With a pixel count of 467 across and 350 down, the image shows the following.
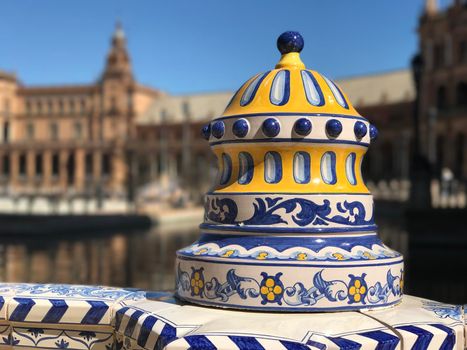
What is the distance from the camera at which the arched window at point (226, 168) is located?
285cm

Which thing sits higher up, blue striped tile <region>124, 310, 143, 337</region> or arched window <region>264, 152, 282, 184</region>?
arched window <region>264, 152, 282, 184</region>

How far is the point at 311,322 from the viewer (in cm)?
230

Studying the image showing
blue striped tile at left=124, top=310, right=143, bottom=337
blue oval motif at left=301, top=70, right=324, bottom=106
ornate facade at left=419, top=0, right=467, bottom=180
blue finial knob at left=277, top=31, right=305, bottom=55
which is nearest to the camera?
blue striped tile at left=124, top=310, right=143, bottom=337

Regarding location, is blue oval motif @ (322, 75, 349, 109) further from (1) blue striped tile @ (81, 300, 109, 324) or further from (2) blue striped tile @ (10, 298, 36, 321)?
(2) blue striped tile @ (10, 298, 36, 321)

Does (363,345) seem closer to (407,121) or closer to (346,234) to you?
(346,234)

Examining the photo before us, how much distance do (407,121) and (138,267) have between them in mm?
47776

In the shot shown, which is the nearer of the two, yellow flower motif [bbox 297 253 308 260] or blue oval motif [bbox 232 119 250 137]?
yellow flower motif [bbox 297 253 308 260]

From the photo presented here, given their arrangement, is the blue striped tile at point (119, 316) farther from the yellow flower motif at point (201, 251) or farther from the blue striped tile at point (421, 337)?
the blue striped tile at point (421, 337)

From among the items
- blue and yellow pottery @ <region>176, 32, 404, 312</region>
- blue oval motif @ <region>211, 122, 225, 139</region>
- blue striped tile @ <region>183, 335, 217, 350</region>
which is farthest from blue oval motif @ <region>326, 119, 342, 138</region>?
blue striped tile @ <region>183, 335, 217, 350</region>

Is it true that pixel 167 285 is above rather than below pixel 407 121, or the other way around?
below

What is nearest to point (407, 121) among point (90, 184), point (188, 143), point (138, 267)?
point (188, 143)

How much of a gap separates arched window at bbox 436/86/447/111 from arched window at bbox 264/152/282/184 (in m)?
50.9

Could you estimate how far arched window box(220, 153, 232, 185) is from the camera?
9.36ft

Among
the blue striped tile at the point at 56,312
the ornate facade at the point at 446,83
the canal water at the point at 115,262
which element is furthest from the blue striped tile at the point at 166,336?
the ornate facade at the point at 446,83
